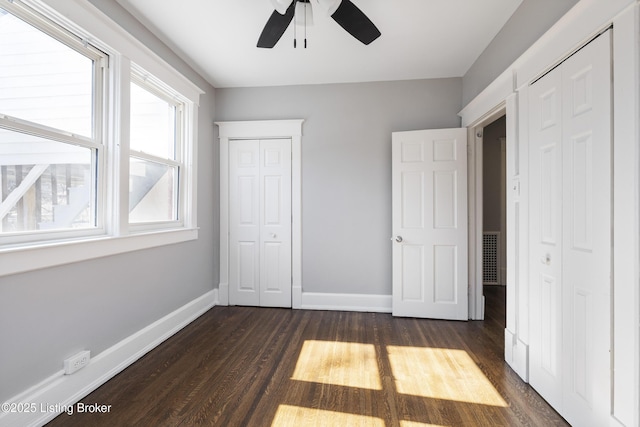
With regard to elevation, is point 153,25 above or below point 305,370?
above

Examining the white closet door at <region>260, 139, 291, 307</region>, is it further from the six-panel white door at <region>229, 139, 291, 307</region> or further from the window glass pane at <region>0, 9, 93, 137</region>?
the window glass pane at <region>0, 9, 93, 137</region>

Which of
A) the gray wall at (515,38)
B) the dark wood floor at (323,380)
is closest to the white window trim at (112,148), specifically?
the dark wood floor at (323,380)

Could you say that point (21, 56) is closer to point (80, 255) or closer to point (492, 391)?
point (80, 255)

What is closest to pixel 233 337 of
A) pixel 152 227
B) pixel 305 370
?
pixel 305 370

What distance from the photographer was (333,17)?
1847 mm

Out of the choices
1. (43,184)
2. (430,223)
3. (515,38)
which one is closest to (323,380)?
(430,223)

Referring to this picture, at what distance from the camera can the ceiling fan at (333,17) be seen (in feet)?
5.59

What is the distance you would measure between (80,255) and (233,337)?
4.72ft

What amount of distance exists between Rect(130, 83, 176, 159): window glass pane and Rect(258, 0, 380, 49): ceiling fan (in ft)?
4.03

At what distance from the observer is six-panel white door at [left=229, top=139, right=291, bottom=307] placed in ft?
11.7

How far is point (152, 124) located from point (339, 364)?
2.62 m

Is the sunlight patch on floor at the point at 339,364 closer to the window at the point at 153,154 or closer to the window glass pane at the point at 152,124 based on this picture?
the window at the point at 153,154

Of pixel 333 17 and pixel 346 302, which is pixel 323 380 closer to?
pixel 346 302

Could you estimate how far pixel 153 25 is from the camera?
2.39m
